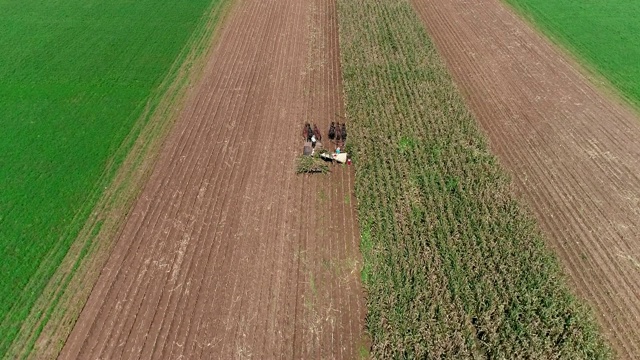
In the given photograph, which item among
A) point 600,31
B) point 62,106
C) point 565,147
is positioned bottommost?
point 62,106

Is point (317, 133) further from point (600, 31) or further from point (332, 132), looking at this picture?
point (600, 31)

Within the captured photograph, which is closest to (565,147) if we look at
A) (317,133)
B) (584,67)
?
(584,67)

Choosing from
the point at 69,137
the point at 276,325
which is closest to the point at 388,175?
the point at 276,325

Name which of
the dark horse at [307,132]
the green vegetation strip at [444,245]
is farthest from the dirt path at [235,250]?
the green vegetation strip at [444,245]

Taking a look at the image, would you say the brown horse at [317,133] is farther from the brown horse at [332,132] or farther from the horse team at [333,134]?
the brown horse at [332,132]

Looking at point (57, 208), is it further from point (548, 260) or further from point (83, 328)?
point (548, 260)

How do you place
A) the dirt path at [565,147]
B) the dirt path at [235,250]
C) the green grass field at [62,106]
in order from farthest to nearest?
the green grass field at [62,106], the dirt path at [565,147], the dirt path at [235,250]
